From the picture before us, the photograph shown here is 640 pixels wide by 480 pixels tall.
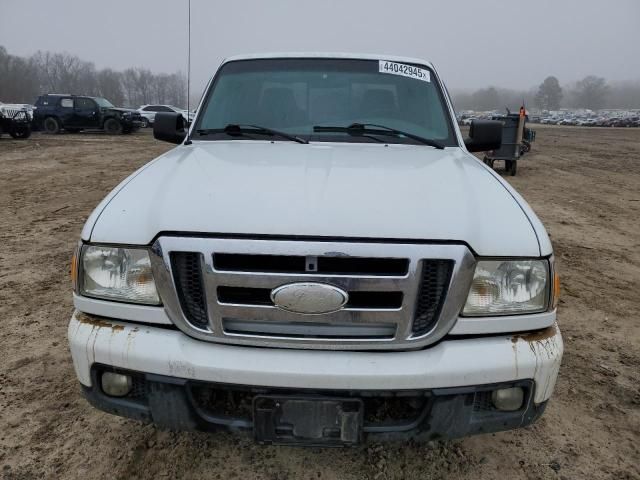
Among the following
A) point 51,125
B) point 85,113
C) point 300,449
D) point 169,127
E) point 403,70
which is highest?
point 403,70

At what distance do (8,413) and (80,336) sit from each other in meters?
1.12

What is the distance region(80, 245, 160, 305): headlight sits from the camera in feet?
5.95

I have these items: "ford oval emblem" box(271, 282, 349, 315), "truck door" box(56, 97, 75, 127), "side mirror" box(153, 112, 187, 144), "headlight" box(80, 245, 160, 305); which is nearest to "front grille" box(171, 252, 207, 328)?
"headlight" box(80, 245, 160, 305)

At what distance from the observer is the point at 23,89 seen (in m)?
80.8

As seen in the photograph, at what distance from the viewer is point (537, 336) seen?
1828mm

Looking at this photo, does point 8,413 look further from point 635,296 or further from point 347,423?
point 635,296

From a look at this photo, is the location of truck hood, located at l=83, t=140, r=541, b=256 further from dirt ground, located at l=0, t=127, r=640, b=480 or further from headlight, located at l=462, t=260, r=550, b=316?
dirt ground, located at l=0, t=127, r=640, b=480

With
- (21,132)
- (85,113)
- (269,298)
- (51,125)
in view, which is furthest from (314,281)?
(51,125)

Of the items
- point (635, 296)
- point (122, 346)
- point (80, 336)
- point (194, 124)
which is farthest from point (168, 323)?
point (635, 296)

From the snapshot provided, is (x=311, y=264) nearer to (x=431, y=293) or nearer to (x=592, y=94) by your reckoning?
(x=431, y=293)

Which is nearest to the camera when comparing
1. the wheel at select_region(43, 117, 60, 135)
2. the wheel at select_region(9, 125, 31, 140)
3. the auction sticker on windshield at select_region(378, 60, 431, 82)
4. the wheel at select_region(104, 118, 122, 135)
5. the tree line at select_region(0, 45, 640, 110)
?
the auction sticker on windshield at select_region(378, 60, 431, 82)

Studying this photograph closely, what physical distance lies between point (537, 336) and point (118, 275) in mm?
1594

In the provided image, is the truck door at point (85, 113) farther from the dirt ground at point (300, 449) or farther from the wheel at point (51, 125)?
the dirt ground at point (300, 449)

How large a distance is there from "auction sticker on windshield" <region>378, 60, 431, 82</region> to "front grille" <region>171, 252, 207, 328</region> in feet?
6.99
